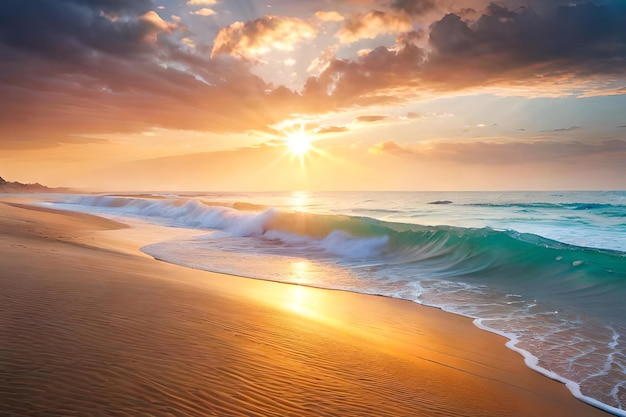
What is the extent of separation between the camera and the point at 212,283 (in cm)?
1013

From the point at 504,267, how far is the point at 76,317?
14.2 m

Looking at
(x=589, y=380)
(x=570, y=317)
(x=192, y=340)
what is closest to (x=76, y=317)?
(x=192, y=340)

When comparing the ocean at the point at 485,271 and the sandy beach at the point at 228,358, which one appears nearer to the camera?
the sandy beach at the point at 228,358

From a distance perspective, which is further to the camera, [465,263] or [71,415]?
[465,263]

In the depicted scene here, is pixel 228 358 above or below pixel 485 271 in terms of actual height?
below

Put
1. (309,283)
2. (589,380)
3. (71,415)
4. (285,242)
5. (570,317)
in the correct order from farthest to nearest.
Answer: (285,242)
(309,283)
(570,317)
(589,380)
(71,415)

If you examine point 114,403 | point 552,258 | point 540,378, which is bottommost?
point 540,378

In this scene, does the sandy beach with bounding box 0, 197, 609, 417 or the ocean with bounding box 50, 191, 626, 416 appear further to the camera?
the ocean with bounding box 50, 191, 626, 416

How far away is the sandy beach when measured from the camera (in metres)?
3.48

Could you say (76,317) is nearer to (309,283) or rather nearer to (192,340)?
(192,340)

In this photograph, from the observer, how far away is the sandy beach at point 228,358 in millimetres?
3482

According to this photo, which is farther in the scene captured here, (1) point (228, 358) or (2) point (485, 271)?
(2) point (485, 271)

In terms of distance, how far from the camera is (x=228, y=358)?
182 inches

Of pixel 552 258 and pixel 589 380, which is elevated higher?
pixel 552 258
